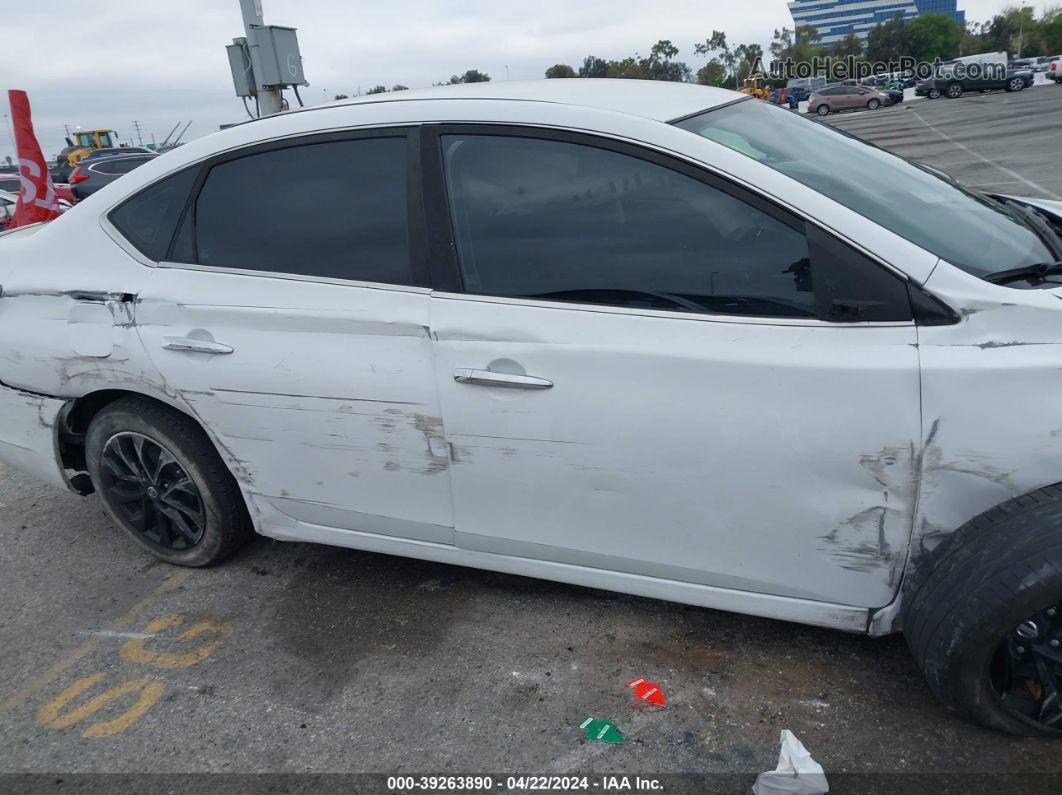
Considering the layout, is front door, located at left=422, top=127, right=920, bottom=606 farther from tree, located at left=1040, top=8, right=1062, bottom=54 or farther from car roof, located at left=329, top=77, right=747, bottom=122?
tree, located at left=1040, top=8, right=1062, bottom=54

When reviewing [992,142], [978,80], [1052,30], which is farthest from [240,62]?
[1052,30]

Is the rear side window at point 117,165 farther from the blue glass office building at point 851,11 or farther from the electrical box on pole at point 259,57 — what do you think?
the blue glass office building at point 851,11

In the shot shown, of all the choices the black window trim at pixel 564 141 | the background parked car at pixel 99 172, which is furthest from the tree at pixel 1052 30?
the black window trim at pixel 564 141

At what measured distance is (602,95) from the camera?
2715 mm

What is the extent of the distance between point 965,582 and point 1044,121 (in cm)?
2395

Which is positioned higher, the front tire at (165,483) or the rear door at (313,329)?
the rear door at (313,329)

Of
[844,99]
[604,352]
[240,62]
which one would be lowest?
[844,99]

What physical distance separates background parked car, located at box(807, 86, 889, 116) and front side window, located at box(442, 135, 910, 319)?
48355mm

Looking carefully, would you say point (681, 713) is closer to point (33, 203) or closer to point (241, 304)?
point (241, 304)

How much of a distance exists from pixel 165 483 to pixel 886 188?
280 centimetres

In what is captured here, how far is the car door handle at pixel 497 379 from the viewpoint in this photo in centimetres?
239

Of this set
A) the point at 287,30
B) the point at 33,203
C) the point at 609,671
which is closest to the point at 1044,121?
the point at 287,30

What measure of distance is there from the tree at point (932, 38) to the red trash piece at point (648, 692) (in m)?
107

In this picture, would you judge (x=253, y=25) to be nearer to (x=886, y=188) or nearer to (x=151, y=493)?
(x=151, y=493)
